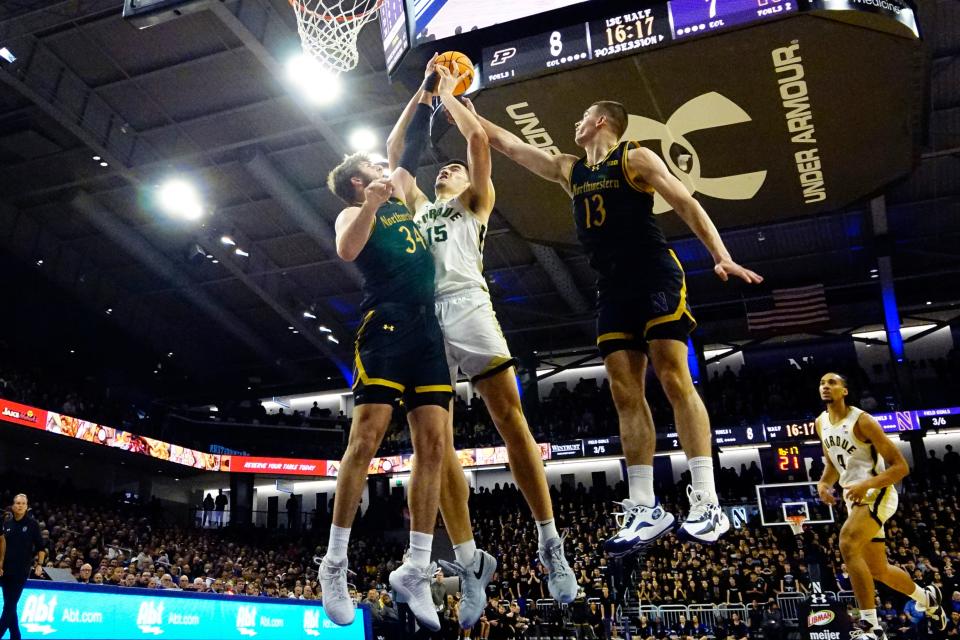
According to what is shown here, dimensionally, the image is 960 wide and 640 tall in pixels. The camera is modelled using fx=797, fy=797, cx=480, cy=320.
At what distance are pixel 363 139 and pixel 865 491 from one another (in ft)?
51.0

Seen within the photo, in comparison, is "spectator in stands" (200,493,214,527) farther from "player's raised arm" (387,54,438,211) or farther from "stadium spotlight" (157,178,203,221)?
"player's raised arm" (387,54,438,211)

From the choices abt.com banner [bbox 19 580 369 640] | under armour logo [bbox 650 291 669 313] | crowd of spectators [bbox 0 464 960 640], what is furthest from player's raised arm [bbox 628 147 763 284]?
crowd of spectators [bbox 0 464 960 640]

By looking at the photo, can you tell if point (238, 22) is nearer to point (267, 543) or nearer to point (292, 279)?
point (292, 279)

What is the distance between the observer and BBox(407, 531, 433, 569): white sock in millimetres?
5012

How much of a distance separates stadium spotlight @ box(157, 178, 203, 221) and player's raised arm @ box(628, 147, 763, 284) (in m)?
19.9

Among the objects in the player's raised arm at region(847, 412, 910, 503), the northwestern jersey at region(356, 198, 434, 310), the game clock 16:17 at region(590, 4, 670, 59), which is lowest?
the player's raised arm at region(847, 412, 910, 503)

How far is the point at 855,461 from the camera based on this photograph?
7613mm

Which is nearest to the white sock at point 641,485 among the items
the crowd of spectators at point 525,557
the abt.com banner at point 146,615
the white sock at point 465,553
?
the white sock at point 465,553

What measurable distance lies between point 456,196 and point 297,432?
103 ft

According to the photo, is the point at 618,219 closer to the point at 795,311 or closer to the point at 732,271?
the point at 732,271

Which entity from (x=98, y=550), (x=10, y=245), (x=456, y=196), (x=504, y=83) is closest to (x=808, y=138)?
(x=504, y=83)

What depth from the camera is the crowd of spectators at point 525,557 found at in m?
15.9

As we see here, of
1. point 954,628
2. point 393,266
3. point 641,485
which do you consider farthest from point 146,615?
point 954,628

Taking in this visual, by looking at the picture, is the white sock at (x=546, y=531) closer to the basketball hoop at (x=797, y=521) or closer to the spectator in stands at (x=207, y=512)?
the basketball hoop at (x=797, y=521)
